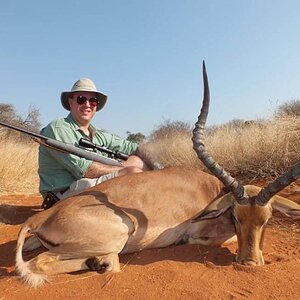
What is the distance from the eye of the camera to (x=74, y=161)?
5.96 meters

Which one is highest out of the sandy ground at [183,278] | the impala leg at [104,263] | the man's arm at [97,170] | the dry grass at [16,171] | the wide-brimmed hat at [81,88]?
the wide-brimmed hat at [81,88]

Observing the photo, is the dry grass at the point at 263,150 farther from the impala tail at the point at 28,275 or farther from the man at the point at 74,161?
the impala tail at the point at 28,275

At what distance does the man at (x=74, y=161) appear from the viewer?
603 cm

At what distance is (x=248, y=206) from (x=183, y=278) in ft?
3.25

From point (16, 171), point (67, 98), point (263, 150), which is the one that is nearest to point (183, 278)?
point (67, 98)

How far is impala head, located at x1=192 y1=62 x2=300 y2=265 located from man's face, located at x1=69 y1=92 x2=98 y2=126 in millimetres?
2790

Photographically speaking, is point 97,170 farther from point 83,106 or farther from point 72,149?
point 83,106

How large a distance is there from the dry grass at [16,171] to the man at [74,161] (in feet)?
13.2

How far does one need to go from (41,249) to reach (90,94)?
2704mm

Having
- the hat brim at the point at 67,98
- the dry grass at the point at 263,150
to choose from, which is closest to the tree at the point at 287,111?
the dry grass at the point at 263,150

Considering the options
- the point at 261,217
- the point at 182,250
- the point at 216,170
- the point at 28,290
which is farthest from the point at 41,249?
the point at 261,217

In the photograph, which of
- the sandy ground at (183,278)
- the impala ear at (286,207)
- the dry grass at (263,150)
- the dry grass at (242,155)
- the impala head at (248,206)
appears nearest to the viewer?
the sandy ground at (183,278)

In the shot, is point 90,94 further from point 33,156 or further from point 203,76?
point 33,156

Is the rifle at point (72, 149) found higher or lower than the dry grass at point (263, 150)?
higher
